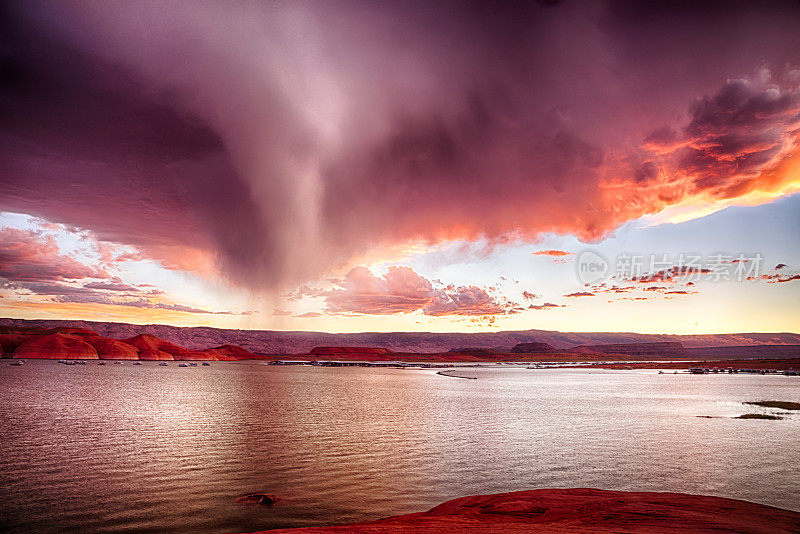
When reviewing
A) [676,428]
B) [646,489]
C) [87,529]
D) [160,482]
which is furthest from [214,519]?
[676,428]

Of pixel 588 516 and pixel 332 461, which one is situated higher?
pixel 588 516

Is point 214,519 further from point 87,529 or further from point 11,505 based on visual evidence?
point 11,505

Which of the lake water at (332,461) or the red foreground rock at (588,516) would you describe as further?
the lake water at (332,461)

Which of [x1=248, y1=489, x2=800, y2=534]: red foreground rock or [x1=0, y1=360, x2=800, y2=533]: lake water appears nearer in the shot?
[x1=248, y1=489, x2=800, y2=534]: red foreground rock

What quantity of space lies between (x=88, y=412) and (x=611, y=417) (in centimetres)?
6055

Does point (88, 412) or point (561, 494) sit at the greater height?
point (561, 494)

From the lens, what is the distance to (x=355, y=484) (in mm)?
24391

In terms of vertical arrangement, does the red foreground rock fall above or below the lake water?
above

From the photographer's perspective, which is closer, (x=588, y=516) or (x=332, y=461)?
(x=588, y=516)

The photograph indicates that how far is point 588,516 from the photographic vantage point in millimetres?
18047

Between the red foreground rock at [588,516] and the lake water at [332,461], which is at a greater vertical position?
the red foreground rock at [588,516]

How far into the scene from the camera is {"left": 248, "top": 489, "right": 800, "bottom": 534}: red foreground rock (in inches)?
630

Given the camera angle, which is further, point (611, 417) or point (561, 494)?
point (611, 417)

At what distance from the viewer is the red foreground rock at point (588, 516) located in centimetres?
1601
